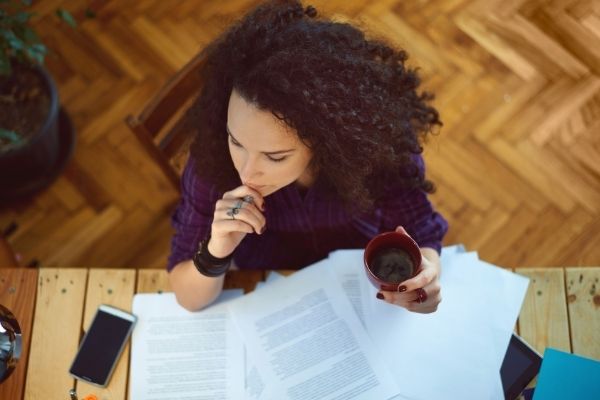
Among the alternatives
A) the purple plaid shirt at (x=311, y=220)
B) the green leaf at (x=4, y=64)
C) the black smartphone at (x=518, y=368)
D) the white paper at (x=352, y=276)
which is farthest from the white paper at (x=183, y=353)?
the green leaf at (x=4, y=64)

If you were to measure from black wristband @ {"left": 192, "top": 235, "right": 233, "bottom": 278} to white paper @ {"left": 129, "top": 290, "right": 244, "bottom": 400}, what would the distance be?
8cm

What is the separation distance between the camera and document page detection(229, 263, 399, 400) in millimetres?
1253

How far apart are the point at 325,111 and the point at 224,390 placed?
0.57 meters

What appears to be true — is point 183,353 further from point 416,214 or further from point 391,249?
point 416,214

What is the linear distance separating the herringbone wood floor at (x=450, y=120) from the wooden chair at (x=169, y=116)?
2.16 feet

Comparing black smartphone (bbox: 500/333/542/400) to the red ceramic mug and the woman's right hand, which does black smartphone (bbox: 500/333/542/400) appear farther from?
the woman's right hand

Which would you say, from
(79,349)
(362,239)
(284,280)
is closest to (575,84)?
(362,239)

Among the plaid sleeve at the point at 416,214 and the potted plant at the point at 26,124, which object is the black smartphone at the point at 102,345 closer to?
the plaid sleeve at the point at 416,214

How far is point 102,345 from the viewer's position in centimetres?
129

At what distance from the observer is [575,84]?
2301 mm

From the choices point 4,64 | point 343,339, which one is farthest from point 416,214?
point 4,64

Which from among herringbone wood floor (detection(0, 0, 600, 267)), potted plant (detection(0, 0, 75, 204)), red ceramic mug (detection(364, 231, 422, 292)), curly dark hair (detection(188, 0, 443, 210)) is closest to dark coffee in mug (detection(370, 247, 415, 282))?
red ceramic mug (detection(364, 231, 422, 292))

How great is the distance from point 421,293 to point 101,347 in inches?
24.9

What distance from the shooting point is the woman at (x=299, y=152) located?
3.60ft
